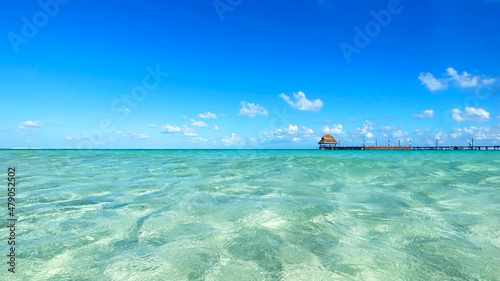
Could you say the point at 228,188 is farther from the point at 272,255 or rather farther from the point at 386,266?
the point at 386,266

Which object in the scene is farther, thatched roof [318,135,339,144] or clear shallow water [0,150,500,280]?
thatched roof [318,135,339,144]

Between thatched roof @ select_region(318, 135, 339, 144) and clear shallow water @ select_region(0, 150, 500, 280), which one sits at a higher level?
thatched roof @ select_region(318, 135, 339, 144)

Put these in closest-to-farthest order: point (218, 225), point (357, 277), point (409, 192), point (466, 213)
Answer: point (357, 277), point (218, 225), point (466, 213), point (409, 192)

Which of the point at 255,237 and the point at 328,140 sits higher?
the point at 328,140

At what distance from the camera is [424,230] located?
4.44 m

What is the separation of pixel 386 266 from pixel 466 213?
398 centimetres

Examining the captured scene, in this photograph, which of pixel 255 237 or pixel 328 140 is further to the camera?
pixel 328 140

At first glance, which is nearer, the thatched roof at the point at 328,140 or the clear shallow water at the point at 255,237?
the clear shallow water at the point at 255,237

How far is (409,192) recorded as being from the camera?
26.7 ft

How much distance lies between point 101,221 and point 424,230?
6.03 meters

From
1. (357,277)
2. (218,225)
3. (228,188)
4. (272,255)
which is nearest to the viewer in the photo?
(357,277)

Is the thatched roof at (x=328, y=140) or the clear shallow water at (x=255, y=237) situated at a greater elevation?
the thatched roof at (x=328, y=140)

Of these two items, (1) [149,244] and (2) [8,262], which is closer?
(2) [8,262]

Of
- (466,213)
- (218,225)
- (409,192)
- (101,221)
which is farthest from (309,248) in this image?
(409,192)
